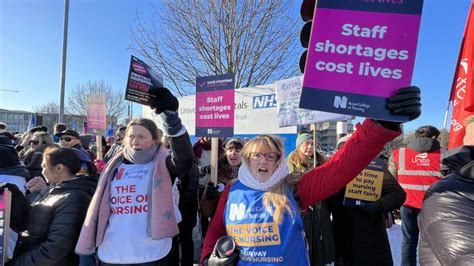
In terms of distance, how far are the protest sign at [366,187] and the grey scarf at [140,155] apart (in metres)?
2.02

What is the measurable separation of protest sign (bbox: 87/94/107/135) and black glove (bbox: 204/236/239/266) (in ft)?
15.8

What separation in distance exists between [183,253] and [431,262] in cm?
317

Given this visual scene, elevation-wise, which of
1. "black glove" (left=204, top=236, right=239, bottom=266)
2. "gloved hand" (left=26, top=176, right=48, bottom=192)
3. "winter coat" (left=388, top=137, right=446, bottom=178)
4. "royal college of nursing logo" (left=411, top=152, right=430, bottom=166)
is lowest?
"black glove" (left=204, top=236, right=239, bottom=266)

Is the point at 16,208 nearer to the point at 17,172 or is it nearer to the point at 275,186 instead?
the point at 17,172

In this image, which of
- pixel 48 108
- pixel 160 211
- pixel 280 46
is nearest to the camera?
pixel 160 211

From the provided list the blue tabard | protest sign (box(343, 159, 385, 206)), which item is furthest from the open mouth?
protest sign (box(343, 159, 385, 206))

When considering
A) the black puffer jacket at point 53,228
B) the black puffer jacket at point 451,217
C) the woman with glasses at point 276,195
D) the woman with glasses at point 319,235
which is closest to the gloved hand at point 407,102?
the woman with glasses at point 276,195

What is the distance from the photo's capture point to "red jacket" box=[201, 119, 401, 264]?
180 centimetres

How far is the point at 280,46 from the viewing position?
423 inches

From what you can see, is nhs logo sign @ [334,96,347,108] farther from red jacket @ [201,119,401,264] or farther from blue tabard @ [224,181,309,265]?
blue tabard @ [224,181,309,265]

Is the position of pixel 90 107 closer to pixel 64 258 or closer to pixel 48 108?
pixel 64 258

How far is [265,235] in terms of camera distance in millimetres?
2008

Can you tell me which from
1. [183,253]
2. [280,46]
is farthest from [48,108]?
[183,253]

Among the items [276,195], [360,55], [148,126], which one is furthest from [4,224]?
[360,55]
